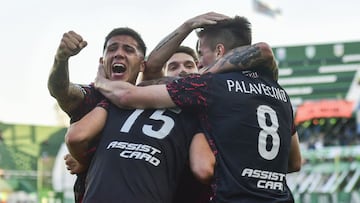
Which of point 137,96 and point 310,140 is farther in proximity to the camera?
point 310,140

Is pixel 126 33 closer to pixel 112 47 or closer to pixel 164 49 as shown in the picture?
pixel 112 47

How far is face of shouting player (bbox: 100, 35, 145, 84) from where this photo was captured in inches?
180

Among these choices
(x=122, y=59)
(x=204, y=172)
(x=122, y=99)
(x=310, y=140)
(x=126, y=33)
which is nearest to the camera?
(x=204, y=172)

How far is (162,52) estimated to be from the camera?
186 inches

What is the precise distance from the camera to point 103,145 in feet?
13.5

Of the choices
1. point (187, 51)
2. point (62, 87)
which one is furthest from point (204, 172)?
point (187, 51)

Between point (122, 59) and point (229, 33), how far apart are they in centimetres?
72

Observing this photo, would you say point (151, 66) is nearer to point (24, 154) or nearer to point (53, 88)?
point (53, 88)

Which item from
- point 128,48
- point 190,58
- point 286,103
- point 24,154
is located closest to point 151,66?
point 128,48

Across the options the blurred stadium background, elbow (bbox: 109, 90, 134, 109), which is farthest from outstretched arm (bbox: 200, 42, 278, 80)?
the blurred stadium background

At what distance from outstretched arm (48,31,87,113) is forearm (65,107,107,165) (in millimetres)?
152

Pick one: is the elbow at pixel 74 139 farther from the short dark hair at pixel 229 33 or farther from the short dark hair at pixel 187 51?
the short dark hair at pixel 187 51

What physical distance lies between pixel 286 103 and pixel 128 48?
43.3 inches

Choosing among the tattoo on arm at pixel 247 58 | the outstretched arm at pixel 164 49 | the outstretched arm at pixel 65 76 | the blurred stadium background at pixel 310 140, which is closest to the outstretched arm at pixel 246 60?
the tattoo on arm at pixel 247 58
